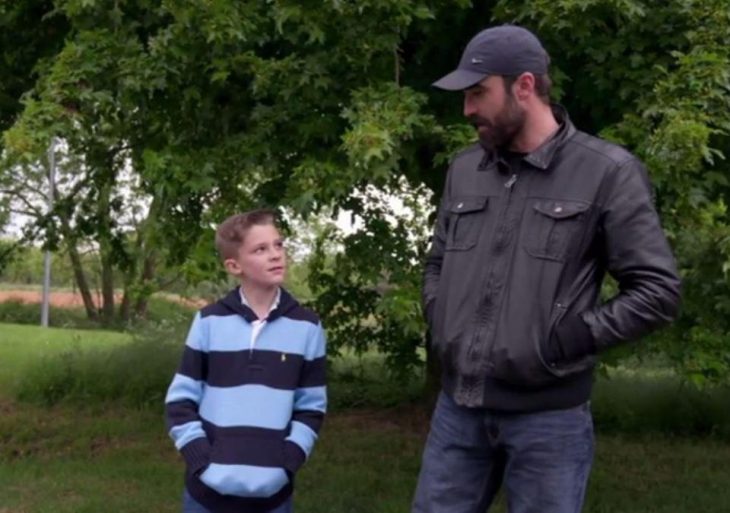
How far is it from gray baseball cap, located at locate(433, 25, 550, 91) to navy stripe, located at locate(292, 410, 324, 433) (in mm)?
1166

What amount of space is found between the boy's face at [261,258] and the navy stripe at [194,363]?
27cm

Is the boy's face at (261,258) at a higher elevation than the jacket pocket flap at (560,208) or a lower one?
lower

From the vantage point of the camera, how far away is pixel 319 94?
6059 millimetres

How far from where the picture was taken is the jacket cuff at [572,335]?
127 inches

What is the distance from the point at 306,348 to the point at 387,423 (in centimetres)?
793

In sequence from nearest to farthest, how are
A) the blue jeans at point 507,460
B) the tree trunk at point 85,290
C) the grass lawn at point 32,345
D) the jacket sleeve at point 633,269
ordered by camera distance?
1. the jacket sleeve at point 633,269
2. the blue jeans at point 507,460
3. the grass lawn at point 32,345
4. the tree trunk at point 85,290

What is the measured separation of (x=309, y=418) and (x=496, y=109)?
3.95ft

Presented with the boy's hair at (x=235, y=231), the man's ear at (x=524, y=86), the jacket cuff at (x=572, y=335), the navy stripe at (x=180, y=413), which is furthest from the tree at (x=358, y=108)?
the jacket cuff at (x=572, y=335)

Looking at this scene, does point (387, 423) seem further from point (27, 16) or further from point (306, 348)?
point (306, 348)

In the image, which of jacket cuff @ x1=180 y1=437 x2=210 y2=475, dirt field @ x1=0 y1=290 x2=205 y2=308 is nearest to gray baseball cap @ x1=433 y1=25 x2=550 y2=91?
jacket cuff @ x1=180 y1=437 x2=210 y2=475

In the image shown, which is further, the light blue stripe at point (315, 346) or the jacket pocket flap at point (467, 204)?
the light blue stripe at point (315, 346)

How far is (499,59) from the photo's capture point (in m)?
3.33

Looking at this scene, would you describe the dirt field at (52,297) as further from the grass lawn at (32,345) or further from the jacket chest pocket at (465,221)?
the jacket chest pocket at (465,221)

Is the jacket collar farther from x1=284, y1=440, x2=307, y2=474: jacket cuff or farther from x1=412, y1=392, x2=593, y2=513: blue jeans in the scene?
x1=284, y1=440, x2=307, y2=474: jacket cuff
